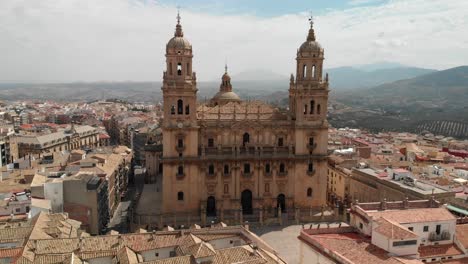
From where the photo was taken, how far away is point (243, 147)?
5134 cm

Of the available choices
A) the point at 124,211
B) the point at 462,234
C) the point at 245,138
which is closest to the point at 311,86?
the point at 245,138

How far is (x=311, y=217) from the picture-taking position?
48.9 metres

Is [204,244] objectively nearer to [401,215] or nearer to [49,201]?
[401,215]

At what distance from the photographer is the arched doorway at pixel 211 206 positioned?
5106cm

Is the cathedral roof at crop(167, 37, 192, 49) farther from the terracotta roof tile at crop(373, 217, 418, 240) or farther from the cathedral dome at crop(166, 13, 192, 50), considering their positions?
the terracotta roof tile at crop(373, 217, 418, 240)

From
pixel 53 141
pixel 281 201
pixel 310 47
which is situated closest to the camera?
pixel 310 47

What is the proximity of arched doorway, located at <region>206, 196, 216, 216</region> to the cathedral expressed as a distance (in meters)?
0.12

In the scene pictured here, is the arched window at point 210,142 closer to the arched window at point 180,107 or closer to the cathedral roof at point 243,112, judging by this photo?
the cathedral roof at point 243,112

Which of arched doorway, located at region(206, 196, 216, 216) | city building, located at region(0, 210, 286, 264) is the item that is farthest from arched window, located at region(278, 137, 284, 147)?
city building, located at region(0, 210, 286, 264)

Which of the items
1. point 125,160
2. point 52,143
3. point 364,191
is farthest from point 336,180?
point 52,143

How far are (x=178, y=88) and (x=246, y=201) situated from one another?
15528 millimetres

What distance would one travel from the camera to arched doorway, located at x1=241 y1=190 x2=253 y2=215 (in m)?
52.0

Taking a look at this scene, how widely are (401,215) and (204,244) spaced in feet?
47.3

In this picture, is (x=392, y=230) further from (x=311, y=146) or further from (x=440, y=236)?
(x=311, y=146)
